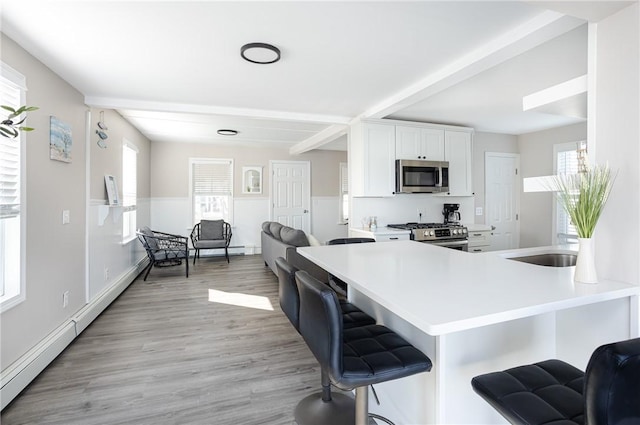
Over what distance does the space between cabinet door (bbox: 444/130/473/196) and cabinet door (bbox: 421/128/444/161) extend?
97 millimetres

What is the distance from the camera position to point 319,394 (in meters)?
1.98

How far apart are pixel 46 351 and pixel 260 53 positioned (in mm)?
2744

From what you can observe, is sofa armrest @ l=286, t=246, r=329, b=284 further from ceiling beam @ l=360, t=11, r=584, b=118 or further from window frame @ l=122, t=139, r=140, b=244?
window frame @ l=122, t=139, r=140, b=244

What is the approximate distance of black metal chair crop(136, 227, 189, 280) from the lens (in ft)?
15.7

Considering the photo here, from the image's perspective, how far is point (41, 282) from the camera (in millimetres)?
2408

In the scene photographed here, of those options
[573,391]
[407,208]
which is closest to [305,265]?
[407,208]

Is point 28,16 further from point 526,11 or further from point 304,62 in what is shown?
point 526,11

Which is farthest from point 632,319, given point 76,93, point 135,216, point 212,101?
point 135,216

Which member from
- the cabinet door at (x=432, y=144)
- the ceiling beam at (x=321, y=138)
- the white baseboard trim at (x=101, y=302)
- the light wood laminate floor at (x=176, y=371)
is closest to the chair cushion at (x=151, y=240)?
the white baseboard trim at (x=101, y=302)

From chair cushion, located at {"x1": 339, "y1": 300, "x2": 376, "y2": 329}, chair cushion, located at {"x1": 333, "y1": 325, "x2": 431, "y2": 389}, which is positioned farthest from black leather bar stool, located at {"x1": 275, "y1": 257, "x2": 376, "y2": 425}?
chair cushion, located at {"x1": 333, "y1": 325, "x2": 431, "y2": 389}

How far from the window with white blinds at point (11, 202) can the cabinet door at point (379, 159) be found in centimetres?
344

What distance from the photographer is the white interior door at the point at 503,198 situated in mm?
5418

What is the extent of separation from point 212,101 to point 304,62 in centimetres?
148

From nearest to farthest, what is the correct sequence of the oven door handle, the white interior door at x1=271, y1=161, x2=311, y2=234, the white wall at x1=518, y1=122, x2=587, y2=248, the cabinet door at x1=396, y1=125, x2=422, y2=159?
1. the oven door handle
2. the cabinet door at x1=396, y1=125, x2=422, y2=159
3. the white wall at x1=518, y1=122, x2=587, y2=248
4. the white interior door at x1=271, y1=161, x2=311, y2=234
